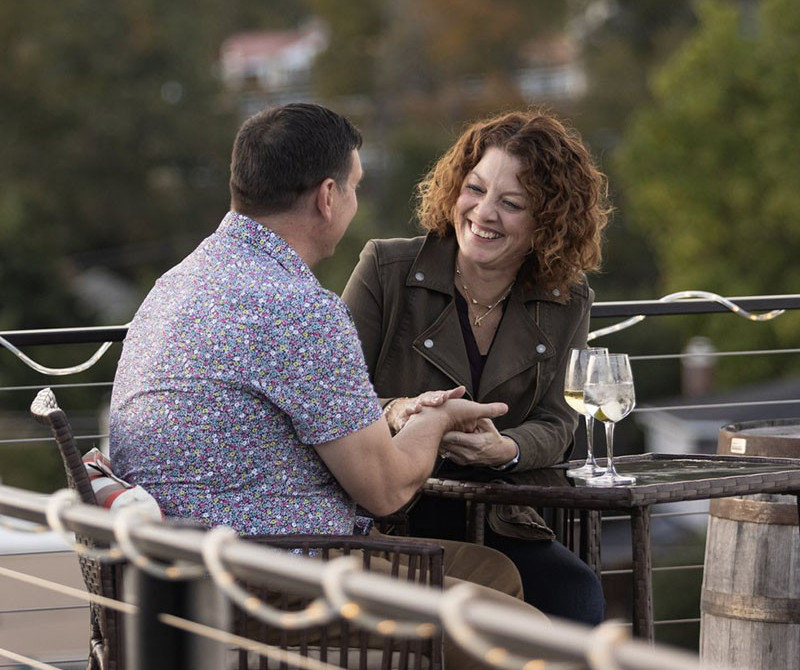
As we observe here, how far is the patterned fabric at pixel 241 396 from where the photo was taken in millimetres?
2328

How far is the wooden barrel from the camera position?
322 centimetres

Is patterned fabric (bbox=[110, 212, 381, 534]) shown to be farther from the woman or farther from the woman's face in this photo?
the woman's face

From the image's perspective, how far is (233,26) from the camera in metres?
50.4

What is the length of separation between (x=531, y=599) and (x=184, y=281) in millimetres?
1099

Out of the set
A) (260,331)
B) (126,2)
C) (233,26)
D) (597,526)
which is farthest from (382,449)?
(233,26)

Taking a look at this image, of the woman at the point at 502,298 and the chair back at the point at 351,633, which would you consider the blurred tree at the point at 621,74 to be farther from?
the chair back at the point at 351,633

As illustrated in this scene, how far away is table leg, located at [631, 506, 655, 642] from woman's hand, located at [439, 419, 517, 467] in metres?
0.32

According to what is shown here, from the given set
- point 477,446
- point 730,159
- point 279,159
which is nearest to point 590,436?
point 477,446

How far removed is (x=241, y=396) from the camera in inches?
92.1

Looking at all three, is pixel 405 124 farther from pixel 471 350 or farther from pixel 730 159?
pixel 471 350

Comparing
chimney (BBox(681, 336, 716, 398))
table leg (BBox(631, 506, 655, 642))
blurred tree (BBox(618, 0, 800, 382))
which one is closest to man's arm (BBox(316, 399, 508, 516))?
table leg (BBox(631, 506, 655, 642))

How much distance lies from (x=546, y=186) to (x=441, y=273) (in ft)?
0.99

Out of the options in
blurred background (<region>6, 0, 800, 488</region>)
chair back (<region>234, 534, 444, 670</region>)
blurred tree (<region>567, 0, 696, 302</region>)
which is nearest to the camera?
chair back (<region>234, 534, 444, 670</region>)

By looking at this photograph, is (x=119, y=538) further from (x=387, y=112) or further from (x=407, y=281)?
(x=387, y=112)
